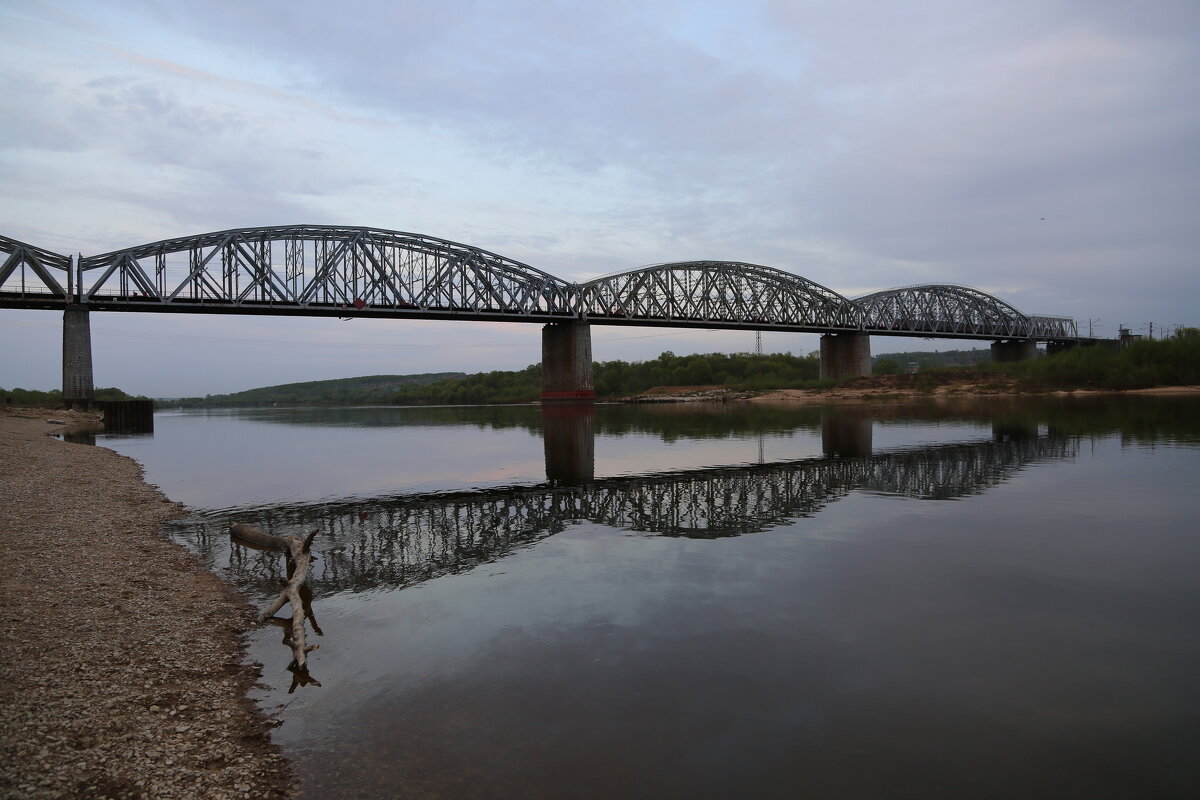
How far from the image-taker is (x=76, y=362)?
7319 cm

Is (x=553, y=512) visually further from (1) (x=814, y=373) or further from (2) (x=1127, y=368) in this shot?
(1) (x=814, y=373)

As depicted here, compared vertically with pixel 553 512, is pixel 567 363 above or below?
above

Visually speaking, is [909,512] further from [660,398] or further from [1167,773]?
[660,398]

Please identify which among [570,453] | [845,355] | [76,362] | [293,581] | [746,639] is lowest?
[746,639]

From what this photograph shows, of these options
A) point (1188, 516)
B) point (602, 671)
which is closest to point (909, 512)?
point (1188, 516)

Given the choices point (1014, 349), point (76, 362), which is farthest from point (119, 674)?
point (1014, 349)

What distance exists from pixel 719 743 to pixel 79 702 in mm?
6864

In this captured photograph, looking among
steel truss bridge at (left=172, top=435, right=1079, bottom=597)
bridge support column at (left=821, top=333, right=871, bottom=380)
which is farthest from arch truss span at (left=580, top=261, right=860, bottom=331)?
steel truss bridge at (left=172, top=435, right=1079, bottom=597)

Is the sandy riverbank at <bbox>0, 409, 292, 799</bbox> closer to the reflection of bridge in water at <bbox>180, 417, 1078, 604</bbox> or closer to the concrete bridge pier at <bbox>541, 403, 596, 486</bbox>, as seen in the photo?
the reflection of bridge in water at <bbox>180, 417, 1078, 604</bbox>

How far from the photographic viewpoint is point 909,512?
19.7 m

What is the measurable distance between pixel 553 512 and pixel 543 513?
12.4 inches

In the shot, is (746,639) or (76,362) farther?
(76,362)

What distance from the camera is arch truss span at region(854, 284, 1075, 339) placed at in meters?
156

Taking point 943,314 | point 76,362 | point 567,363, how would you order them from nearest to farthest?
point 76,362, point 567,363, point 943,314
